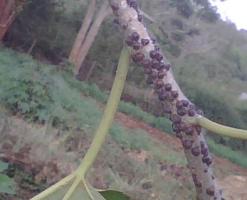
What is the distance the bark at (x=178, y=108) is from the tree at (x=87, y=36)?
1597cm

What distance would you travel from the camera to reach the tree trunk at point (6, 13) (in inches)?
513

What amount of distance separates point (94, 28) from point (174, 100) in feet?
53.7

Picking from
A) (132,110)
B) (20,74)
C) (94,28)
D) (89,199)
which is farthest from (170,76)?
(94,28)

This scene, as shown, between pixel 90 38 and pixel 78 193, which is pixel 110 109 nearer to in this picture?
pixel 78 193

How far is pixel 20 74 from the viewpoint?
7.92 m

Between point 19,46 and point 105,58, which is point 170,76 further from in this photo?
point 105,58

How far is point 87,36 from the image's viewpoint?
1686cm

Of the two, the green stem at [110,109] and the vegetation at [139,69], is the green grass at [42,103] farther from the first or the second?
the green stem at [110,109]

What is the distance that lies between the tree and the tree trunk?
305cm

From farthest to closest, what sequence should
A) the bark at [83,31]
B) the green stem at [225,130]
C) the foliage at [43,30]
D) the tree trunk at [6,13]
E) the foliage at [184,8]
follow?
the foliage at [184,8]
the bark at [83,31]
the foliage at [43,30]
the tree trunk at [6,13]
the green stem at [225,130]

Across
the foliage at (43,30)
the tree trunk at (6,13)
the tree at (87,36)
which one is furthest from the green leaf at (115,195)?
the tree at (87,36)

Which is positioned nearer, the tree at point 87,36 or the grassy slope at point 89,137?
the grassy slope at point 89,137

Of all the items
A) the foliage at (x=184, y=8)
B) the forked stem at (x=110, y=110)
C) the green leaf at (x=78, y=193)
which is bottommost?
the green leaf at (x=78, y=193)

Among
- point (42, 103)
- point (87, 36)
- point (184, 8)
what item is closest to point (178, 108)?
point (42, 103)
